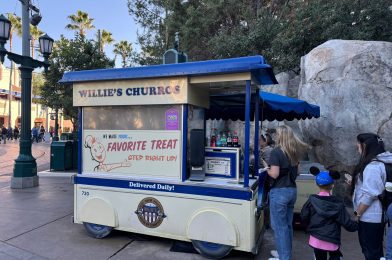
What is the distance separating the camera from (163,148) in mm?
4613

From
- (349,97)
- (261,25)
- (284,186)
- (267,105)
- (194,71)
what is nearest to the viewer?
(284,186)

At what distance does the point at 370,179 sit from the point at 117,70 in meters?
3.52

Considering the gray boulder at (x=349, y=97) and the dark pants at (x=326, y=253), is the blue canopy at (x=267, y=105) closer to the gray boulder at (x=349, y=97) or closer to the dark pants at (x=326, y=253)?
the gray boulder at (x=349, y=97)

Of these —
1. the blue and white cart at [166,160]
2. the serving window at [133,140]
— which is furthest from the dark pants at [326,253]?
the serving window at [133,140]

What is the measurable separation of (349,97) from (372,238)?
4.22 metres

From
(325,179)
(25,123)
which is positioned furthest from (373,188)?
(25,123)

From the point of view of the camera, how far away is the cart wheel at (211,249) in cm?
426

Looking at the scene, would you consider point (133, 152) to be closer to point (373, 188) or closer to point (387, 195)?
point (373, 188)

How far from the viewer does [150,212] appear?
4.70 metres

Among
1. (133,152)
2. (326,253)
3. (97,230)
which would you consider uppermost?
(133,152)

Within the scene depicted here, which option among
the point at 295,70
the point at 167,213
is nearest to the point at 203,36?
the point at 295,70

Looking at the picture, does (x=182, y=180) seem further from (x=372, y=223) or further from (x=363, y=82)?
(x=363, y=82)

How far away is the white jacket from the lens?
10.9 ft

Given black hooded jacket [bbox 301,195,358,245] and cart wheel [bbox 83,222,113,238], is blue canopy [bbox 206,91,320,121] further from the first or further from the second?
cart wheel [bbox 83,222,113,238]
